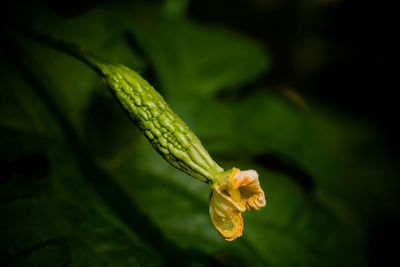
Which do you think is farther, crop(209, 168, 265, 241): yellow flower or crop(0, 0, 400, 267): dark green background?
crop(0, 0, 400, 267): dark green background

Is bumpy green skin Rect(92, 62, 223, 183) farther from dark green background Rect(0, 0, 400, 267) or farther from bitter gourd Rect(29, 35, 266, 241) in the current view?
dark green background Rect(0, 0, 400, 267)

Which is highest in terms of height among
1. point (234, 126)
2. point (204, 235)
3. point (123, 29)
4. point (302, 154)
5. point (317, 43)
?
point (317, 43)

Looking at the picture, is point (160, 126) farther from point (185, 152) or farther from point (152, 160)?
point (152, 160)

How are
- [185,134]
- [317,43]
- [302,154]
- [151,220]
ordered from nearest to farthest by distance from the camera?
1. [185,134]
2. [151,220]
3. [302,154]
4. [317,43]

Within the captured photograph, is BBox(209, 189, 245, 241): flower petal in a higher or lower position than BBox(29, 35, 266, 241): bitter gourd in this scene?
lower

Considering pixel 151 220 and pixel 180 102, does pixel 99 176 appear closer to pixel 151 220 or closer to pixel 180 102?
pixel 151 220

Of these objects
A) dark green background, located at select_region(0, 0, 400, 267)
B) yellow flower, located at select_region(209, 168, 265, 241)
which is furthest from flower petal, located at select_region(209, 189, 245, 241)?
dark green background, located at select_region(0, 0, 400, 267)

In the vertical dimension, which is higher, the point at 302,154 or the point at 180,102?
the point at 180,102

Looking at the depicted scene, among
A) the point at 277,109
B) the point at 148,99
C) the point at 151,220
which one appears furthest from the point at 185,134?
the point at 277,109
